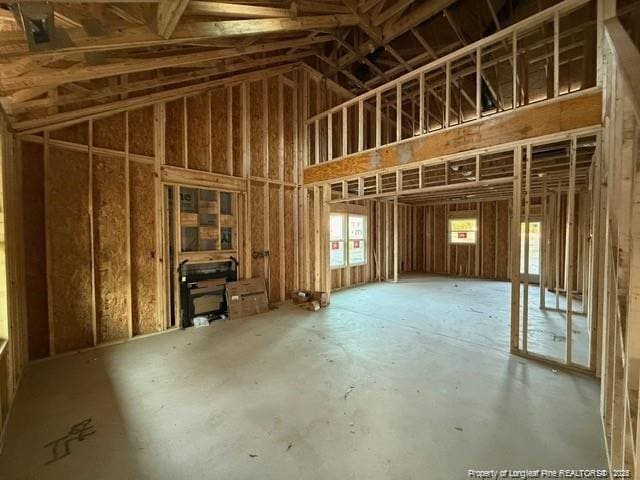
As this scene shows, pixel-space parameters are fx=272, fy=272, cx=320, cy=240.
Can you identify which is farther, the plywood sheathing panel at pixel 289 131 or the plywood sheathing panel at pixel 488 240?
the plywood sheathing panel at pixel 488 240

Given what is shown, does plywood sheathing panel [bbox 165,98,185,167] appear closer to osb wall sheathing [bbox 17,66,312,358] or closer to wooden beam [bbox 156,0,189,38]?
osb wall sheathing [bbox 17,66,312,358]

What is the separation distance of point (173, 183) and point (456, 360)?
17.1ft

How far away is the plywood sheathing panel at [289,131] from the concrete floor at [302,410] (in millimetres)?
3906

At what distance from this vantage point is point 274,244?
6328 millimetres

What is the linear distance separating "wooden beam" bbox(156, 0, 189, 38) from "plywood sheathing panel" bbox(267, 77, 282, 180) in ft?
13.2

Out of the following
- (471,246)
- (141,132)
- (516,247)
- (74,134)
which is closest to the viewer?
(516,247)

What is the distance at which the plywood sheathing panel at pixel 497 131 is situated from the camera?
314cm

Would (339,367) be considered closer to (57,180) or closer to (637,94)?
(637,94)

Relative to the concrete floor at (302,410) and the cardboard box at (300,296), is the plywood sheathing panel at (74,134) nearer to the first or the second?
the concrete floor at (302,410)

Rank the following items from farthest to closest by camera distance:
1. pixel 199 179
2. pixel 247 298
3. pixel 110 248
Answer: pixel 247 298
pixel 199 179
pixel 110 248

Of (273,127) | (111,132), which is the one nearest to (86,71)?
(111,132)

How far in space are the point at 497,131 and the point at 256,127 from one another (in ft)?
15.0

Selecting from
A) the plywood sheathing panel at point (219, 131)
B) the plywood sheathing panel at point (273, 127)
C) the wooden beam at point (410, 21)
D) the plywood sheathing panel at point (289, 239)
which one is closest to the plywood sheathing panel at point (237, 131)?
the plywood sheathing panel at point (219, 131)

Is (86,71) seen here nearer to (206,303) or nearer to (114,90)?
(114,90)
